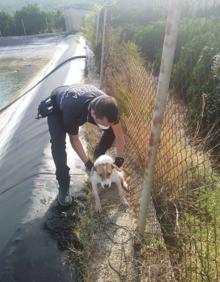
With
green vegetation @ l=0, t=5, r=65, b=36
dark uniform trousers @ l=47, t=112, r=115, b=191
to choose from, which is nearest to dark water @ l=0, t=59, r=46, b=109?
dark uniform trousers @ l=47, t=112, r=115, b=191

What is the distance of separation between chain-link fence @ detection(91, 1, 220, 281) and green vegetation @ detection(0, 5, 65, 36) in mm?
31393

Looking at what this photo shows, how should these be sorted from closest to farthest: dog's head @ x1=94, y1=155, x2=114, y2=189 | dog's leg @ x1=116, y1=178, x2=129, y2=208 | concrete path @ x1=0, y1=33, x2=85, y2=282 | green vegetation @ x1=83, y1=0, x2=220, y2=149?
1. concrete path @ x1=0, y1=33, x2=85, y2=282
2. dog's head @ x1=94, y1=155, x2=114, y2=189
3. dog's leg @ x1=116, y1=178, x2=129, y2=208
4. green vegetation @ x1=83, y1=0, x2=220, y2=149

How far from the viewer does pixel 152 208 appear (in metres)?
3.83

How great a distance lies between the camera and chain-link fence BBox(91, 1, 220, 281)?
2.98 metres

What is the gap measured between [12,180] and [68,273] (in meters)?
1.87

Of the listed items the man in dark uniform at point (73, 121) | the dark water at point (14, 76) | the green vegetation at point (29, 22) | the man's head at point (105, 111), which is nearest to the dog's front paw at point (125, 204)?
the man in dark uniform at point (73, 121)

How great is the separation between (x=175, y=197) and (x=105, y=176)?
70 cm

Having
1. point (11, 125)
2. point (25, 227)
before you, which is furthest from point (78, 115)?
point (11, 125)

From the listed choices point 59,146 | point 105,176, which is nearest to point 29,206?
point 59,146

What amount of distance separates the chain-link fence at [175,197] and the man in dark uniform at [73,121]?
20.0 inches

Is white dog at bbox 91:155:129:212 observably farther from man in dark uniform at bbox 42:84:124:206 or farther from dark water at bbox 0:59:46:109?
dark water at bbox 0:59:46:109

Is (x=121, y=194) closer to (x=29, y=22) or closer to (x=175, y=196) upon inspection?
(x=175, y=196)

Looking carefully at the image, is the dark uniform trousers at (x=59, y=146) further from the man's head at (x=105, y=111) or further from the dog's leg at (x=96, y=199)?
the man's head at (x=105, y=111)

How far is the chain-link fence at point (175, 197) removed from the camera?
Answer: 9.77ft
